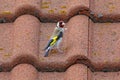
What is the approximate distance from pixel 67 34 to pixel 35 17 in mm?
233

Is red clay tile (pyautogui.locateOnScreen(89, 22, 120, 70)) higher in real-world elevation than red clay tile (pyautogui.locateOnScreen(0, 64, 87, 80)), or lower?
higher

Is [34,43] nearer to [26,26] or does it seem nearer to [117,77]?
[26,26]

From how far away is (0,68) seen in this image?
10.3 ft

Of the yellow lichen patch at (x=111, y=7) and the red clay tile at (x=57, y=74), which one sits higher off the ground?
the yellow lichen patch at (x=111, y=7)

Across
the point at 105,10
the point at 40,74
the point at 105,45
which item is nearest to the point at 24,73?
the point at 40,74

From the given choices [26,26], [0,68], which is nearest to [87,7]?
[26,26]

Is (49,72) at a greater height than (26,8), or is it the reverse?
(26,8)

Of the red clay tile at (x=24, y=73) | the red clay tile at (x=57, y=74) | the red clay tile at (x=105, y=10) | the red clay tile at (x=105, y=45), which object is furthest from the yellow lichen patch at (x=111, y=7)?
the red clay tile at (x=24, y=73)

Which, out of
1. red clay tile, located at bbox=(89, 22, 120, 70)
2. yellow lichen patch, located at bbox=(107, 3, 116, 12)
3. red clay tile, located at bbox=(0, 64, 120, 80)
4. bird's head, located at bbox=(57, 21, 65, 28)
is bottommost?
red clay tile, located at bbox=(0, 64, 120, 80)

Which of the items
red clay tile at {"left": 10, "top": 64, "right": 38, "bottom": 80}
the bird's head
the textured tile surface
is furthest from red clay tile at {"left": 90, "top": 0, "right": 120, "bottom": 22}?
red clay tile at {"left": 10, "top": 64, "right": 38, "bottom": 80}

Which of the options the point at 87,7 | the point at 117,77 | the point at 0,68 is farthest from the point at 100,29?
the point at 0,68

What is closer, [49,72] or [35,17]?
[49,72]

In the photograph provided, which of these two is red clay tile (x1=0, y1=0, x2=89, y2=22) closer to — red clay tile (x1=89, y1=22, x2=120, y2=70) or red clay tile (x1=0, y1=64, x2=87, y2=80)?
red clay tile (x1=89, y1=22, x2=120, y2=70)

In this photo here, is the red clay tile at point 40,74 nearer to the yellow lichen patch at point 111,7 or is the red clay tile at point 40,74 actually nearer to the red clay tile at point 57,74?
the red clay tile at point 57,74
